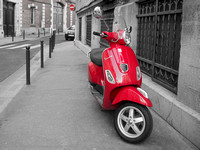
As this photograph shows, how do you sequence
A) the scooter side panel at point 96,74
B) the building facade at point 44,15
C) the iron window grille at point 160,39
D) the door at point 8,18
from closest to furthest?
the iron window grille at point 160,39 → the scooter side panel at point 96,74 → the door at point 8,18 → the building facade at point 44,15

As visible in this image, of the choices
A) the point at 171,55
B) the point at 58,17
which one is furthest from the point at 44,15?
the point at 171,55

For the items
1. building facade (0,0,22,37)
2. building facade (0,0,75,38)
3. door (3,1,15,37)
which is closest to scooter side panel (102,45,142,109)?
building facade (0,0,75,38)

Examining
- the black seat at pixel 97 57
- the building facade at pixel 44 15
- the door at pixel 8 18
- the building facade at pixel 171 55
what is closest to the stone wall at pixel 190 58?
the building facade at pixel 171 55

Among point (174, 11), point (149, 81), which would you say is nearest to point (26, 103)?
point (149, 81)

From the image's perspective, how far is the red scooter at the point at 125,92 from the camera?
326 cm

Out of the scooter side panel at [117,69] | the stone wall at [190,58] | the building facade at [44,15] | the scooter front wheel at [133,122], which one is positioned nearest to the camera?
the scooter front wheel at [133,122]

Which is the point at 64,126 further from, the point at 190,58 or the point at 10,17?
the point at 10,17

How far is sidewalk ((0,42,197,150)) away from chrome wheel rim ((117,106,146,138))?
14cm

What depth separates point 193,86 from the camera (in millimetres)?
3412

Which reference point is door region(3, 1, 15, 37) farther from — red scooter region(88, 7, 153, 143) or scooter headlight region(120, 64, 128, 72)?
scooter headlight region(120, 64, 128, 72)

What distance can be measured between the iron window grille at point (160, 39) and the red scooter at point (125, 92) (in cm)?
81

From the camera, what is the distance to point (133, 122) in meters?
3.33

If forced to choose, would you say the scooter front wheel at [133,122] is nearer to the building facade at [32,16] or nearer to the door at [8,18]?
the building facade at [32,16]

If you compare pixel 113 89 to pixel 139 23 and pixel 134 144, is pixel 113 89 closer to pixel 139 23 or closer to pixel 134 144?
pixel 134 144
